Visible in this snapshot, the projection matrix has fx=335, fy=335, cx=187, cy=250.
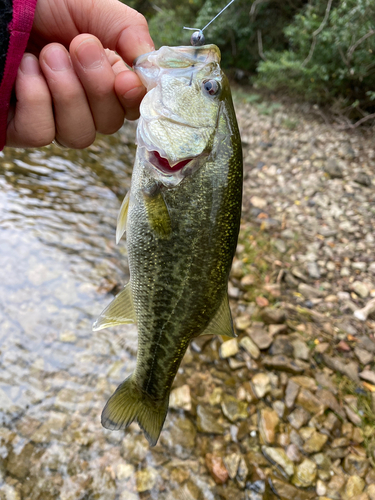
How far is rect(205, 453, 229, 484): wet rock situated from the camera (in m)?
2.90

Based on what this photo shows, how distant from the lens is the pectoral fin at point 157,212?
68.6 inches

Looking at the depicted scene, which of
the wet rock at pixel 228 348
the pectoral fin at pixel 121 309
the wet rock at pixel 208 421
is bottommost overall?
the wet rock at pixel 208 421

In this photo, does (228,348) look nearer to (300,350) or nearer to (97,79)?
(300,350)

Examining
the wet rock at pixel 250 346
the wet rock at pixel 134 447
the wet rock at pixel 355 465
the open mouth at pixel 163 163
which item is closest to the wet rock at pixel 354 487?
the wet rock at pixel 355 465

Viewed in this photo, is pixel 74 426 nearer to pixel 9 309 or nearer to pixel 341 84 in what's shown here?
pixel 9 309

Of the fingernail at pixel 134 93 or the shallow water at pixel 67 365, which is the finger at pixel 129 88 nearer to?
the fingernail at pixel 134 93

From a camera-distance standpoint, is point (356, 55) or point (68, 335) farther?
point (356, 55)

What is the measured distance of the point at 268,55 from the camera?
30.4ft

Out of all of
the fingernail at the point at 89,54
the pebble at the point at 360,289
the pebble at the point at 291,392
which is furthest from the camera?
the pebble at the point at 360,289

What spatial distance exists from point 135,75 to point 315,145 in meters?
6.54

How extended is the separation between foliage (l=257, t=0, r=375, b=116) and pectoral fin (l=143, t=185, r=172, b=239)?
6.39 meters

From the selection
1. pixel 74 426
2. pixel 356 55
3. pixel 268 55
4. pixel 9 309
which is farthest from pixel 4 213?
pixel 268 55

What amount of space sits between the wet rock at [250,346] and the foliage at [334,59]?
5.44 metres

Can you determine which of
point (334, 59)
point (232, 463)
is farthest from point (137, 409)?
point (334, 59)
